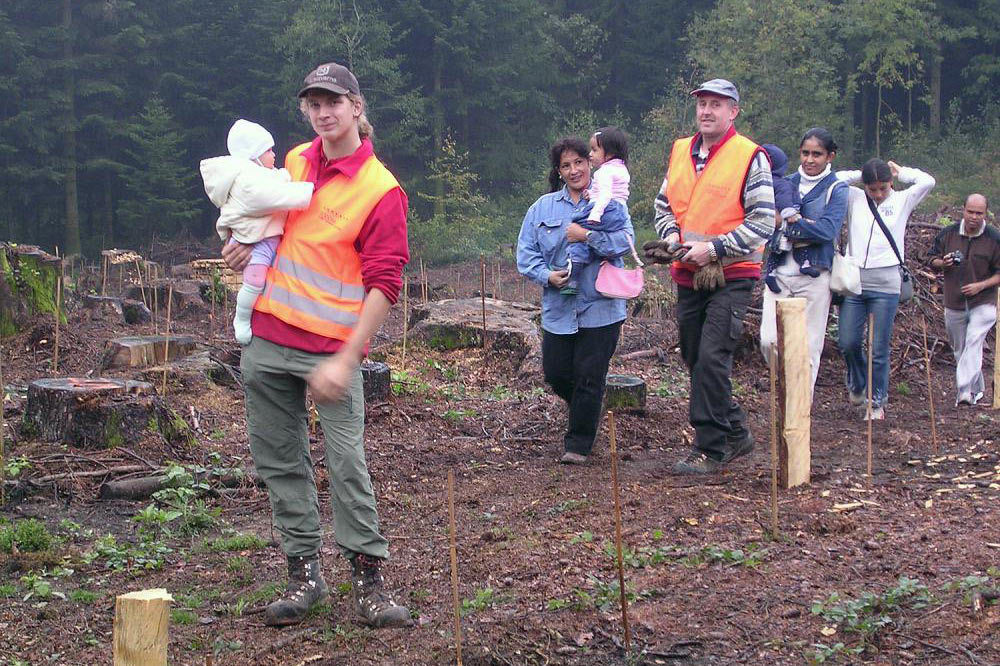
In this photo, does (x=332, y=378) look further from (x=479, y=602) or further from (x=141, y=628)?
(x=141, y=628)

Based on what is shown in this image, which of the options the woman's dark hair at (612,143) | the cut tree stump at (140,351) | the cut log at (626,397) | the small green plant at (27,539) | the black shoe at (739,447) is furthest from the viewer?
the cut tree stump at (140,351)

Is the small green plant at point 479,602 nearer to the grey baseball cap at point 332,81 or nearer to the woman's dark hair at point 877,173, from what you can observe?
the grey baseball cap at point 332,81

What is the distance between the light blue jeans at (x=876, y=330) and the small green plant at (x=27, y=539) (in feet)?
18.7

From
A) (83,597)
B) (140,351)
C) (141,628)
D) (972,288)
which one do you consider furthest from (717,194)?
(140,351)

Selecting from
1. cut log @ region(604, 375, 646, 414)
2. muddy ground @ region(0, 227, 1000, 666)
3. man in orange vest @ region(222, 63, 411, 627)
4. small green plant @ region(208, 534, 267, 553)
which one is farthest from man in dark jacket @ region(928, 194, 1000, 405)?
man in orange vest @ region(222, 63, 411, 627)

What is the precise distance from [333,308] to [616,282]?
275 cm

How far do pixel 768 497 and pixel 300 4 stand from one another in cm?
3294

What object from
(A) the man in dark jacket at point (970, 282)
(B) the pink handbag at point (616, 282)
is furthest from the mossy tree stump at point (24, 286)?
(A) the man in dark jacket at point (970, 282)

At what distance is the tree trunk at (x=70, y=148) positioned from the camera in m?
31.5

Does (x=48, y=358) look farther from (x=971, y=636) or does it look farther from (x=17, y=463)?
→ (x=971, y=636)

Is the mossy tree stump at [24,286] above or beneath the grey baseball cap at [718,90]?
beneath

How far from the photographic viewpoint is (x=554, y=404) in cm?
852

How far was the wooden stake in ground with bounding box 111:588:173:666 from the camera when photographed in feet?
8.55

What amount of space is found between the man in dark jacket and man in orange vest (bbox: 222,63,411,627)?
20.0ft
